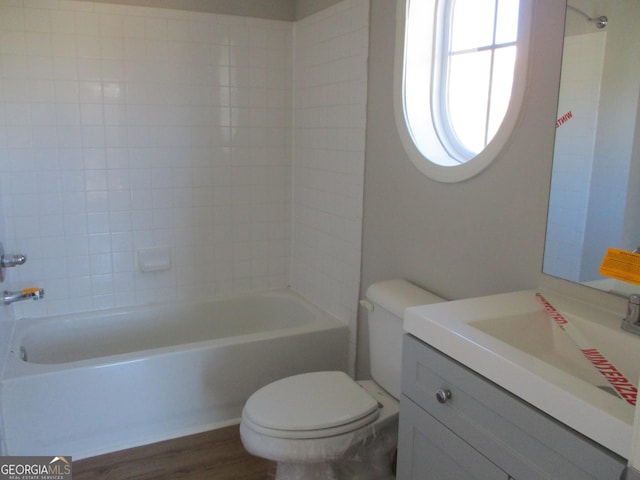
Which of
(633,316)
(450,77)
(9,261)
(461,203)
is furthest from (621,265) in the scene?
(9,261)

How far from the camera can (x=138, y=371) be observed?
93.2 inches

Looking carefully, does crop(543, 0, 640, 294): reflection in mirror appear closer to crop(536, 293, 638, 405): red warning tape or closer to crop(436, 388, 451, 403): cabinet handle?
crop(536, 293, 638, 405): red warning tape

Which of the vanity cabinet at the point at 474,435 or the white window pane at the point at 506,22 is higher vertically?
the white window pane at the point at 506,22

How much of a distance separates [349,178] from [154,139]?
1095 mm

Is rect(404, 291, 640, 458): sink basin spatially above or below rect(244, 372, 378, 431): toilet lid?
above

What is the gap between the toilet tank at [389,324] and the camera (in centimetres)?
193

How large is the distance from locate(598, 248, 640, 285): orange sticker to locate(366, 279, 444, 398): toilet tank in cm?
65

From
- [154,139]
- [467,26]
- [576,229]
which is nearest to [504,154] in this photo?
[576,229]

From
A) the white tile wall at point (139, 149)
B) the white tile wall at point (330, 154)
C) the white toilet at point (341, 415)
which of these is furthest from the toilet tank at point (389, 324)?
the white tile wall at point (139, 149)

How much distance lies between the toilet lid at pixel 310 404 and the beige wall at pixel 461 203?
19.6 inches

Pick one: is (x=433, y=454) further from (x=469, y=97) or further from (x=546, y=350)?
(x=469, y=97)

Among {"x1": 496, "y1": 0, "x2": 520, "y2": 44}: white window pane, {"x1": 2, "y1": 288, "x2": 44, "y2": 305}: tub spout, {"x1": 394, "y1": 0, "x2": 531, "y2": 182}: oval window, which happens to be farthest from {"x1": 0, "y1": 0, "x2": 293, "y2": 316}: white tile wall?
{"x1": 496, "y1": 0, "x2": 520, "y2": 44}: white window pane

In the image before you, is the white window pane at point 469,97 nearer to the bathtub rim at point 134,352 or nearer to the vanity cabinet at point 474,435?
the vanity cabinet at point 474,435

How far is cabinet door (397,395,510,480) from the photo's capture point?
1233mm
